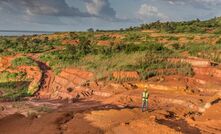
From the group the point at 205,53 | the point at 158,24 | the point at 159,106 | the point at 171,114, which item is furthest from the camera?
the point at 158,24

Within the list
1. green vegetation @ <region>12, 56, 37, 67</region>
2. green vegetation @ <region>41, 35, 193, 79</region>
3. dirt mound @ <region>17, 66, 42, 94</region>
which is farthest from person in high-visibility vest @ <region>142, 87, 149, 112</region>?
green vegetation @ <region>12, 56, 37, 67</region>

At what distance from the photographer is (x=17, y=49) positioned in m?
51.6

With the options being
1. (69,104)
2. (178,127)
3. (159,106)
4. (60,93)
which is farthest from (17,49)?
(178,127)

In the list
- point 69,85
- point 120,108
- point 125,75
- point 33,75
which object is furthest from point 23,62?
point 120,108

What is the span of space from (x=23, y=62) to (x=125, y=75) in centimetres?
1425

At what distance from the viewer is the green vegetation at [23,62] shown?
129ft

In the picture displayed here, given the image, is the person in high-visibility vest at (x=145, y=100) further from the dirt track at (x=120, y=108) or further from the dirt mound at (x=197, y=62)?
the dirt mound at (x=197, y=62)

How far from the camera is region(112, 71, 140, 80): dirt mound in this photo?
96.8 ft

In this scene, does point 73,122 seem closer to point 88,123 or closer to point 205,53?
point 88,123

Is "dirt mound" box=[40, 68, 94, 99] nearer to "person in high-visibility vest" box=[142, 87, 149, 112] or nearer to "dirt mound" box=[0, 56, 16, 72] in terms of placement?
"person in high-visibility vest" box=[142, 87, 149, 112]

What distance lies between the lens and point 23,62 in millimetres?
40438

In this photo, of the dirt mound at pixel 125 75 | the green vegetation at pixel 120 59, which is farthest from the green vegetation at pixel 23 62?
the dirt mound at pixel 125 75

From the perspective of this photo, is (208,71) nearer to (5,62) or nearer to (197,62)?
(197,62)

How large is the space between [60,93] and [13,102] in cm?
363
